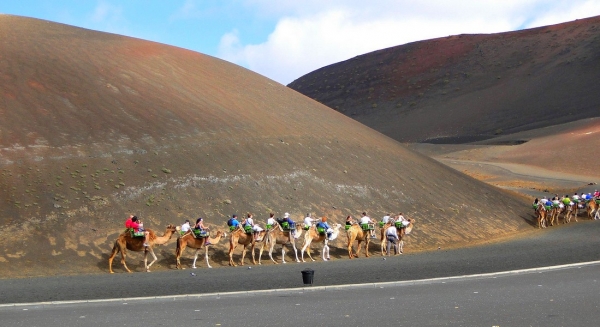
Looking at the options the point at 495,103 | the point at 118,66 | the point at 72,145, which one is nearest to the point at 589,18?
the point at 495,103

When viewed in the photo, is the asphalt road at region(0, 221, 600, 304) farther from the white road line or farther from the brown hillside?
the brown hillside

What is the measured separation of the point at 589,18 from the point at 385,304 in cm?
14193

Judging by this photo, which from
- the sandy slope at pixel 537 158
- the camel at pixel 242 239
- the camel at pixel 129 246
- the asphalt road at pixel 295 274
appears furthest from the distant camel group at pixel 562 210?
the camel at pixel 129 246

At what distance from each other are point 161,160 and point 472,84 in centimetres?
10478

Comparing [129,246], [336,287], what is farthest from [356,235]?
[336,287]

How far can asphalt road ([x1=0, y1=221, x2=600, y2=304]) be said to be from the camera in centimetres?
2173

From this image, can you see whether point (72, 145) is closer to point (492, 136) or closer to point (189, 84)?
point (189, 84)

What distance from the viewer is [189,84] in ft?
164

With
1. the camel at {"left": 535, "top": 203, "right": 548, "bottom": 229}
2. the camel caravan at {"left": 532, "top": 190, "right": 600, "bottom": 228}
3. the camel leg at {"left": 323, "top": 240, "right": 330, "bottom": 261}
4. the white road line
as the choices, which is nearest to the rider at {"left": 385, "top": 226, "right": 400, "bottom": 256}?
the camel leg at {"left": 323, "top": 240, "right": 330, "bottom": 261}

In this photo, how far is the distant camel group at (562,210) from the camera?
151 ft

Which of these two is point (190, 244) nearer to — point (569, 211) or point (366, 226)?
point (366, 226)

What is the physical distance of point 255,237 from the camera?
30891 mm

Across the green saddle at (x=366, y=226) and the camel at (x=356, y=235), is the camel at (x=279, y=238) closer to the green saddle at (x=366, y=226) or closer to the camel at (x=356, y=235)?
the camel at (x=356, y=235)

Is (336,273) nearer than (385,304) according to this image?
No
